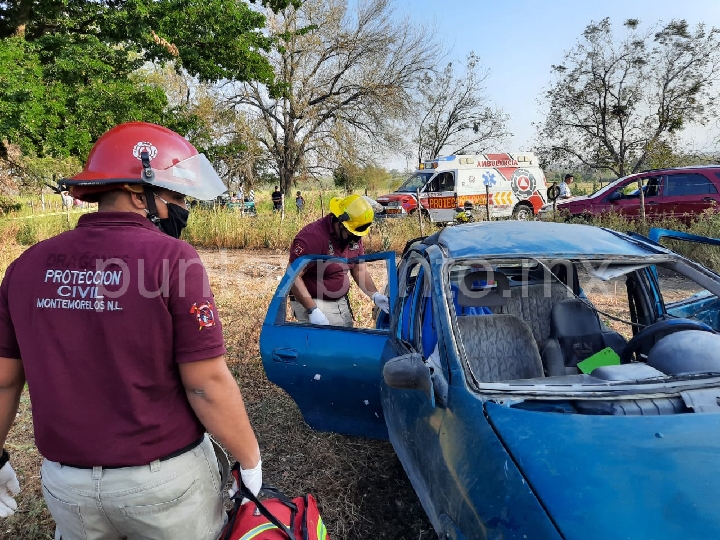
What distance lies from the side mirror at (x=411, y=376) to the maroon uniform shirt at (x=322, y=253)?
2003mm

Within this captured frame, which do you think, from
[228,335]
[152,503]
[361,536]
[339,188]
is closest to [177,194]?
[152,503]

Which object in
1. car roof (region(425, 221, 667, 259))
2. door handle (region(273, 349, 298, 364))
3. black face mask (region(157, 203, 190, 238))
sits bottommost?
door handle (region(273, 349, 298, 364))

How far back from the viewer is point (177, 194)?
5.16ft

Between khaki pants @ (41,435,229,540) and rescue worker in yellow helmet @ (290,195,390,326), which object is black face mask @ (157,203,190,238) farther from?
rescue worker in yellow helmet @ (290,195,390,326)

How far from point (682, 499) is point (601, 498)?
211 mm

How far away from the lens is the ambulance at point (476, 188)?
15918mm

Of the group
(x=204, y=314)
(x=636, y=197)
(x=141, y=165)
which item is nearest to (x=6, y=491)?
(x=204, y=314)

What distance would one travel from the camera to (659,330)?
245 centimetres

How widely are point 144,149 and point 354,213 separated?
95.4 inches

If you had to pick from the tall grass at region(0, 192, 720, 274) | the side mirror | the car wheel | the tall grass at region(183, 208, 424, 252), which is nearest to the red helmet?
the side mirror

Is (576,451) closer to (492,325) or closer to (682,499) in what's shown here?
(682,499)

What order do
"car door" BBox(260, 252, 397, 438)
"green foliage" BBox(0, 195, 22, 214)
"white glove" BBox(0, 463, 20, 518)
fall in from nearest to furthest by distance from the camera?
1. "white glove" BBox(0, 463, 20, 518)
2. "car door" BBox(260, 252, 397, 438)
3. "green foliage" BBox(0, 195, 22, 214)

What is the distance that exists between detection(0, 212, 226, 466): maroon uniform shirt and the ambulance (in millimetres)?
14119

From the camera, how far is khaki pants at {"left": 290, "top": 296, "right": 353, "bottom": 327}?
13.6 ft
